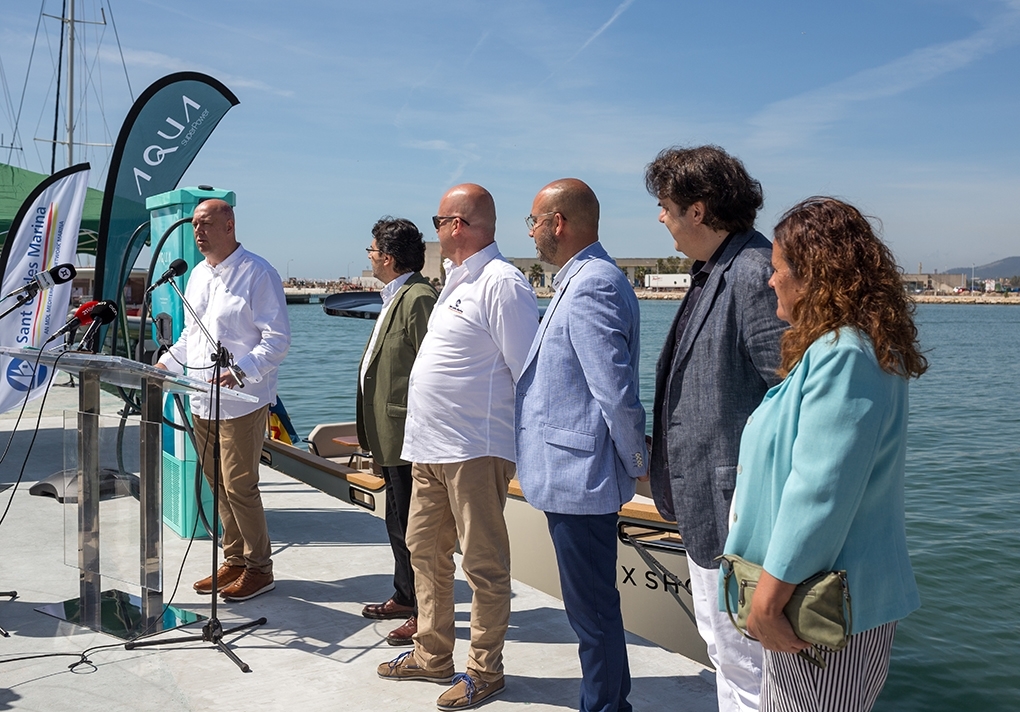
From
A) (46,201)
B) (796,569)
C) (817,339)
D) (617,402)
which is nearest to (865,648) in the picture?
(796,569)

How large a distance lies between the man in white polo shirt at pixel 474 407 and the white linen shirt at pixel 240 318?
1.11 metres

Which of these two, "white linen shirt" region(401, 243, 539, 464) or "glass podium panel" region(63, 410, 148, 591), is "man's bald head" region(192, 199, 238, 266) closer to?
"glass podium panel" region(63, 410, 148, 591)

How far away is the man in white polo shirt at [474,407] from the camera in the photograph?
2.97 metres

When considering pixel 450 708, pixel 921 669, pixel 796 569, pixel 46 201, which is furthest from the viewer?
pixel 46 201

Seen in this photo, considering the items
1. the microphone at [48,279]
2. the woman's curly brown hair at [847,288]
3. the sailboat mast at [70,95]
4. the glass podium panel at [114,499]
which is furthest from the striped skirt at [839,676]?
the sailboat mast at [70,95]

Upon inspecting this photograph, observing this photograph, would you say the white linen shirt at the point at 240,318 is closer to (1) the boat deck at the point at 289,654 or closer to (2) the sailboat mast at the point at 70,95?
(1) the boat deck at the point at 289,654

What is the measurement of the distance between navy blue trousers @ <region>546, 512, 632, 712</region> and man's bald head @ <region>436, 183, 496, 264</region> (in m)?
1.01

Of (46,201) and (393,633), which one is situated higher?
(46,201)

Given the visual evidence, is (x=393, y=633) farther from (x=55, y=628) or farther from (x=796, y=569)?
(x=796, y=569)

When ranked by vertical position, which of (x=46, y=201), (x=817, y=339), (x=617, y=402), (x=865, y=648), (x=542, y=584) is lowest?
(x=542, y=584)

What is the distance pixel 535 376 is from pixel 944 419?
18380mm

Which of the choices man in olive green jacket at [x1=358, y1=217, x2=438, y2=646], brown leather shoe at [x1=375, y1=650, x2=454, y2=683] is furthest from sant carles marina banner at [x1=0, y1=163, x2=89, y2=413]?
brown leather shoe at [x1=375, y1=650, x2=454, y2=683]

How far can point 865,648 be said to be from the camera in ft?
5.56

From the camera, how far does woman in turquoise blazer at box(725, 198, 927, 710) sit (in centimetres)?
159
